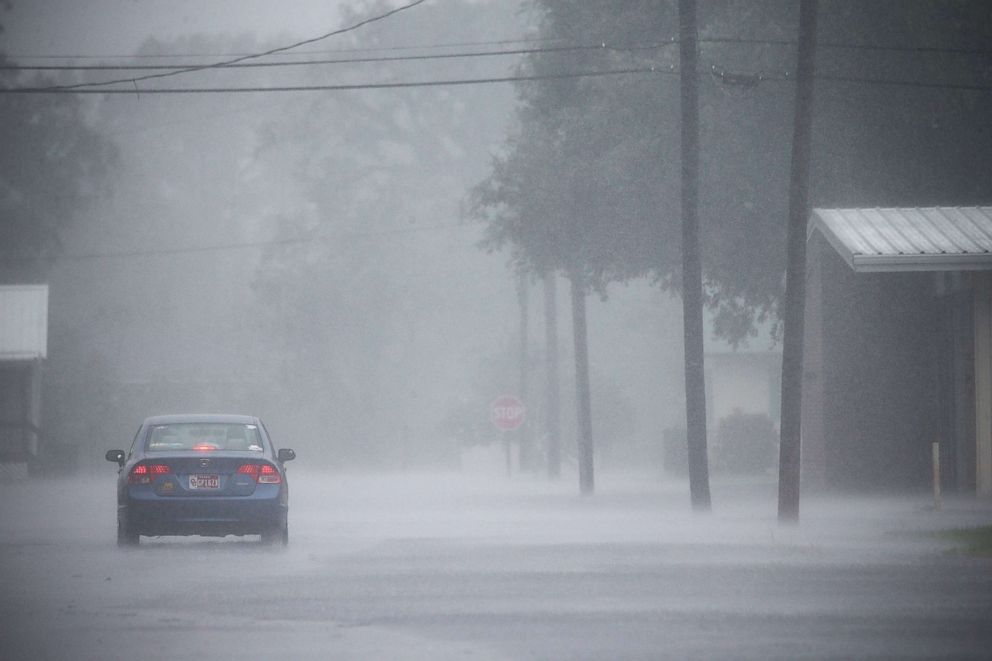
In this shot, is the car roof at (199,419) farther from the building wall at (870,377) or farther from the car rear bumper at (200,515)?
the building wall at (870,377)

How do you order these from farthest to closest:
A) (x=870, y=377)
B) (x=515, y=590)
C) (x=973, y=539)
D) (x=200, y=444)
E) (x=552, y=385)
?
(x=552, y=385) < (x=870, y=377) < (x=200, y=444) < (x=973, y=539) < (x=515, y=590)

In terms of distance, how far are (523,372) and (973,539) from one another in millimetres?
37935

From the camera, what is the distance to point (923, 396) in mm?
34281

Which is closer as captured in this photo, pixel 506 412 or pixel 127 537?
pixel 127 537

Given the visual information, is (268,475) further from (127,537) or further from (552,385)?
(552,385)

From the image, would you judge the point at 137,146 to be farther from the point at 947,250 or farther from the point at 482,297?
the point at 947,250

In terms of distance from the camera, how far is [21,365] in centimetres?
5616

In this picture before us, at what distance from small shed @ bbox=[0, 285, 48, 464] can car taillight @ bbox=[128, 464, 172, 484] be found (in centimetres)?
3424

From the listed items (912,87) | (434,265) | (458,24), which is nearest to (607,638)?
(912,87)

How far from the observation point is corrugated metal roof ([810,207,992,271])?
28.5 metres

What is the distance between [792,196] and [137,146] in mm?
105764

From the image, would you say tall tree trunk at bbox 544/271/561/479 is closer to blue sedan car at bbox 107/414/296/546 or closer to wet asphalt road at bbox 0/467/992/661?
wet asphalt road at bbox 0/467/992/661

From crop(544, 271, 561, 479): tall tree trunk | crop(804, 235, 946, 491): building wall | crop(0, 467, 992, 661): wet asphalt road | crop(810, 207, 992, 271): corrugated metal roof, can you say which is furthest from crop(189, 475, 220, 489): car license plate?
crop(544, 271, 561, 479): tall tree trunk

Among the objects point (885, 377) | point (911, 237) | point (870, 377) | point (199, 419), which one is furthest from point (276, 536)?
point (885, 377)
